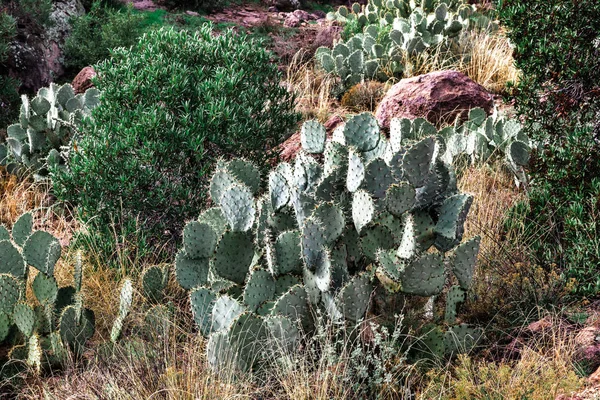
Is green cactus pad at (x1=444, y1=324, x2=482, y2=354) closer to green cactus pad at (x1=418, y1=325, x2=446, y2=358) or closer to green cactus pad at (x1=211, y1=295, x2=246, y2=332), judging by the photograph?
green cactus pad at (x1=418, y1=325, x2=446, y2=358)

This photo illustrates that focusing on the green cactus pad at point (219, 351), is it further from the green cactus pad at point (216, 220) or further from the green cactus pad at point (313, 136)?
the green cactus pad at point (313, 136)

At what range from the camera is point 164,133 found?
4789 mm

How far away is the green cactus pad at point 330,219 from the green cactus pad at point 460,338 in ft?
2.44

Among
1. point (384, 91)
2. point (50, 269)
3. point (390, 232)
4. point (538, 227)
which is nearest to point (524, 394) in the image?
point (390, 232)

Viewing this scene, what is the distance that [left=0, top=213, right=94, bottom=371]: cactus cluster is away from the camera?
3520mm

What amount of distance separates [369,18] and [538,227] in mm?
6693

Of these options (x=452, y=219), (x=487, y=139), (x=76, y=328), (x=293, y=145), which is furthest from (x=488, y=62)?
(x=76, y=328)

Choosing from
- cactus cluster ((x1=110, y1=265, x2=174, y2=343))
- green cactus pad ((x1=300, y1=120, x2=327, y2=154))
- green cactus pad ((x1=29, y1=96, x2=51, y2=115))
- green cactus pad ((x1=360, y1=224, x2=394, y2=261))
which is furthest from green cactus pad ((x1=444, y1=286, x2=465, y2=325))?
green cactus pad ((x1=29, y1=96, x2=51, y2=115))

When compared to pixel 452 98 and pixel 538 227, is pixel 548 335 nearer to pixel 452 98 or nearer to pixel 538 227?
pixel 538 227

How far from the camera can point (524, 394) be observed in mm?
3055

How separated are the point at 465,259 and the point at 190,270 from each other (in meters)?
1.34

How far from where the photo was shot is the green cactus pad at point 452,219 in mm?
3514

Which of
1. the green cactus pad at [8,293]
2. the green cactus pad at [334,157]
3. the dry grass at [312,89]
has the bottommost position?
the dry grass at [312,89]

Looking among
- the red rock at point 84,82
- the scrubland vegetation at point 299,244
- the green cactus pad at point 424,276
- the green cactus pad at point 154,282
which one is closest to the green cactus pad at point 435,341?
the scrubland vegetation at point 299,244
